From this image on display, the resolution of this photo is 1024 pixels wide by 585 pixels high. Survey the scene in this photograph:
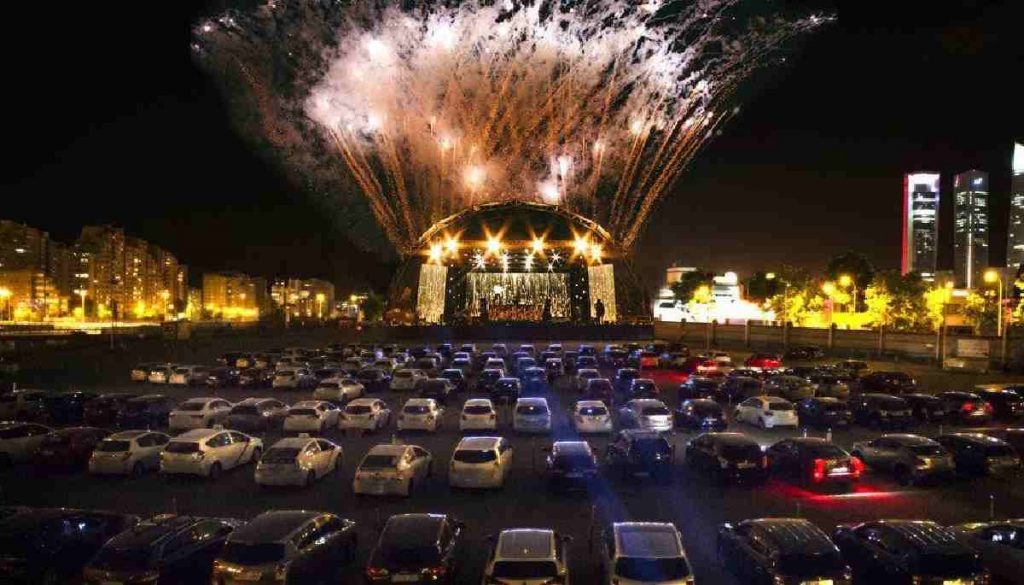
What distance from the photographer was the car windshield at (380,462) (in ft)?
57.9

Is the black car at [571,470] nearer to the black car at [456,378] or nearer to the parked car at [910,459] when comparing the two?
the parked car at [910,459]

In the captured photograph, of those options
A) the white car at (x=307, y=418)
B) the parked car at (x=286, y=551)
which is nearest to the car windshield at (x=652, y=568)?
the parked car at (x=286, y=551)

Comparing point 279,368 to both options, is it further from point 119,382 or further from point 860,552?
point 860,552

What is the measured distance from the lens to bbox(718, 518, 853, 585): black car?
11156 mm

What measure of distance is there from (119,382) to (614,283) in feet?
171

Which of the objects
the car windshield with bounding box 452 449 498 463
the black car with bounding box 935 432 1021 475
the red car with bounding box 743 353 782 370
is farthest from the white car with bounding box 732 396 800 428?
the red car with bounding box 743 353 782 370

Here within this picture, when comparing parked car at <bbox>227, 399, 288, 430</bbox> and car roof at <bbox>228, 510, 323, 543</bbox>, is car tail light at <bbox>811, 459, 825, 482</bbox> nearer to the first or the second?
car roof at <bbox>228, 510, 323, 543</bbox>

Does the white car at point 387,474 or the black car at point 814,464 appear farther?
the black car at point 814,464

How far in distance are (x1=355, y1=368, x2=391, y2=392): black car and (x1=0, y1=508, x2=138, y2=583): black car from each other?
25054 mm

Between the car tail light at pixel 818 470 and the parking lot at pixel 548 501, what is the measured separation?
385 millimetres

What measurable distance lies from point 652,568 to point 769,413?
59.9 feet

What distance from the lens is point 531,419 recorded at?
2630cm

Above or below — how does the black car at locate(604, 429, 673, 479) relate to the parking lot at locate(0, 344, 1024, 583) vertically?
above

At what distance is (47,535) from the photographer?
12625mm
